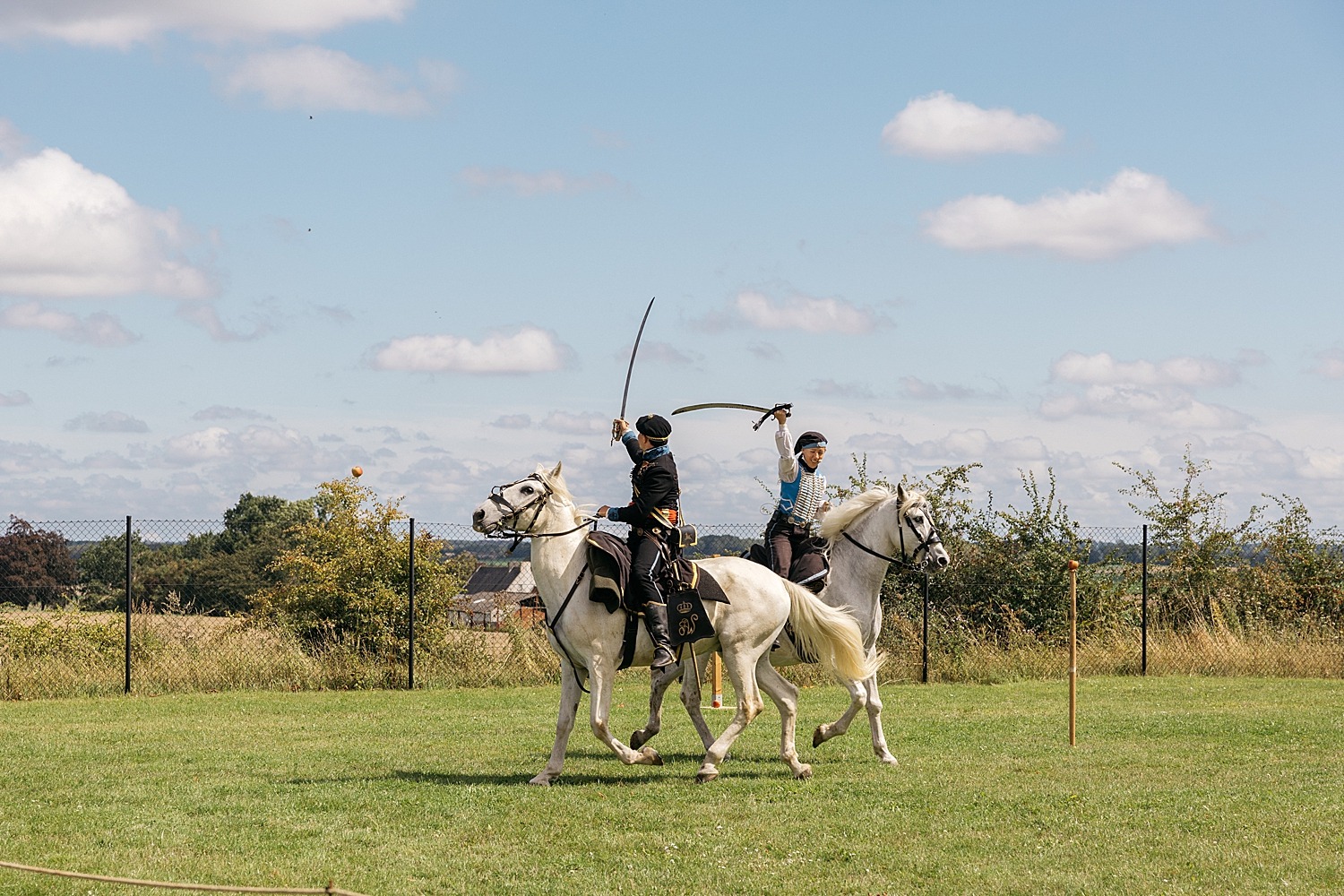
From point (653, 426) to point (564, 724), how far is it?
2344 mm

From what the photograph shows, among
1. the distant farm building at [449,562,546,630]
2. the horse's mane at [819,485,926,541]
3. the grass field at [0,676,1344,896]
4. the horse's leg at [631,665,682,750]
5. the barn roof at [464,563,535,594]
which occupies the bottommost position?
the grass field at [0,676,1344,896]

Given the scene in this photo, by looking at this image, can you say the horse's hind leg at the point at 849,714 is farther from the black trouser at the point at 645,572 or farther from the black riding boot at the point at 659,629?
the black trouser at the point at 645,572

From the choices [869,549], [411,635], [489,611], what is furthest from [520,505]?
[489,611]

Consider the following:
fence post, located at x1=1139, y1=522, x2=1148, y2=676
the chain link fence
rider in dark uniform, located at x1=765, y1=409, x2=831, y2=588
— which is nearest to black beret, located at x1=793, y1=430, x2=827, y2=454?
rider in dark uniform, located at x1=765, y1=409, x2=831, y2=588

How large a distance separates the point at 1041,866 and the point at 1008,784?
2784 millimetres

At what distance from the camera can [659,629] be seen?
10.4m

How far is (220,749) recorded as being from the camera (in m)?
12.6

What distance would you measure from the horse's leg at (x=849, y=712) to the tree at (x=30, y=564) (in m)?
11.7

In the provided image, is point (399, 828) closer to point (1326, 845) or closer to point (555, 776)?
point (555, 776)

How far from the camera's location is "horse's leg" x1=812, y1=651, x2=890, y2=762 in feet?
38.2

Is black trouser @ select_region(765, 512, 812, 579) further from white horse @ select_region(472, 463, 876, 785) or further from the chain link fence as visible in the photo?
the chain link fence

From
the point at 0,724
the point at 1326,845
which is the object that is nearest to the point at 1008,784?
the point at 1326,845

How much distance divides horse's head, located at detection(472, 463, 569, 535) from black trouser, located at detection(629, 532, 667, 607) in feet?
2.52

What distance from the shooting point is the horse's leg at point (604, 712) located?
10438 millimetres
